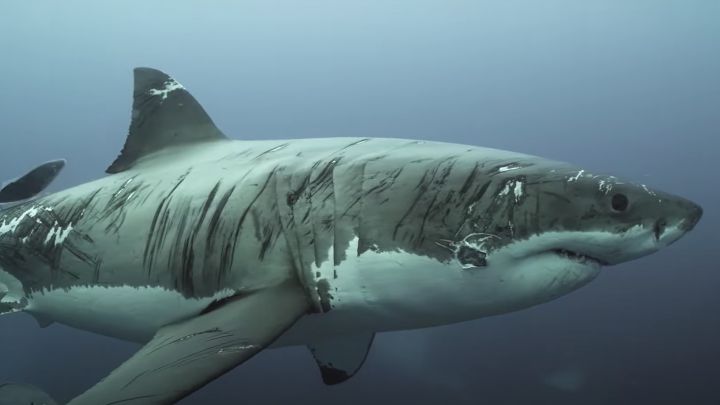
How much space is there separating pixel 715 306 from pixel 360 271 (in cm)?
1256

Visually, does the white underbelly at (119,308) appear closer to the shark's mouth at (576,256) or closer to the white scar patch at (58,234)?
the white scar patch at (58,234)

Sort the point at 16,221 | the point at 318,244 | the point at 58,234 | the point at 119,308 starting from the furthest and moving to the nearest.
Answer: the point at 16,221 → the point at 58,234 → the point at 119,308 → the point at 318,244

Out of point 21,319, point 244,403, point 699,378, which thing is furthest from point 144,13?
point 699,378

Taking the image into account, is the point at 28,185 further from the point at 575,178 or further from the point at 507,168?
the point at 575,178

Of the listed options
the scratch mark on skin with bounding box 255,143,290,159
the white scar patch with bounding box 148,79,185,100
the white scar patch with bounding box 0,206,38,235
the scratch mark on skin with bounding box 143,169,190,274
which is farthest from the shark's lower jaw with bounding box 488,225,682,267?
the white scar patch with bounding box 0,206,38,235

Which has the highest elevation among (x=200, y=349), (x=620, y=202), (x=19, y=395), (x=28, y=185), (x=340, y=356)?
(x=620, y=202)

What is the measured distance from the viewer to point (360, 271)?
71.2 inches

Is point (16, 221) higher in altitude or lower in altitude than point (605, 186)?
lower

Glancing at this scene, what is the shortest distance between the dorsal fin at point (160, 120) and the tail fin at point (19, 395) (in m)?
2.23

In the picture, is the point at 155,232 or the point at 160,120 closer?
the point at 155,232

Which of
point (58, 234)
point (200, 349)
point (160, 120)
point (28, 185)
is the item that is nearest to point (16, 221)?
point (58, 234)

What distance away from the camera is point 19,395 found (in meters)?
3.84

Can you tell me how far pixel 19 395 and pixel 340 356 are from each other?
2.77 m

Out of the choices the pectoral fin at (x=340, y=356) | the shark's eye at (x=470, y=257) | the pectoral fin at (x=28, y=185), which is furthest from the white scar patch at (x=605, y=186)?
the pectoral fin at (x=28, y=185)
